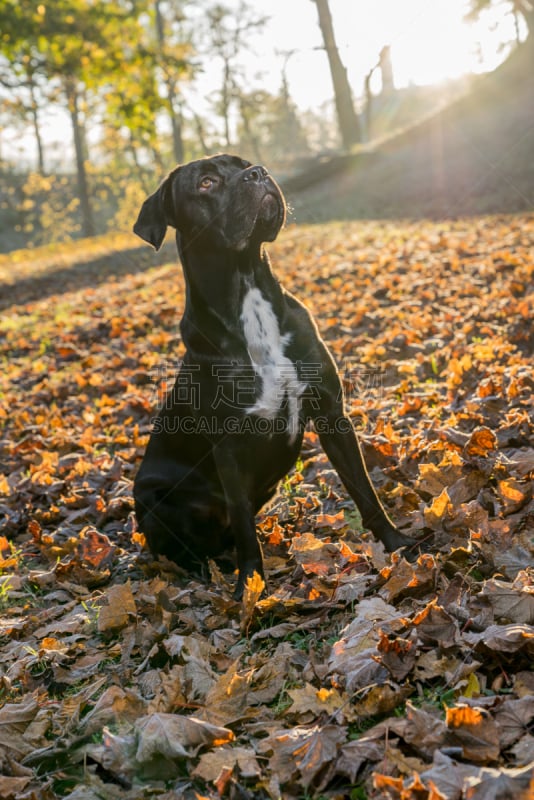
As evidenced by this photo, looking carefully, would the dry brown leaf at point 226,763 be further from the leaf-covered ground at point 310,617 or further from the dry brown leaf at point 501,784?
the dry brown leaf at point 501,784

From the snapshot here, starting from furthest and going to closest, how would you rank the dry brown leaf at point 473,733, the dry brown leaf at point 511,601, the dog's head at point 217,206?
the dog's head at point 217,206, the dry brown leaf at point 511,601, the dry brown leaf at point 473,733

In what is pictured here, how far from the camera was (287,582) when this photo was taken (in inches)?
129

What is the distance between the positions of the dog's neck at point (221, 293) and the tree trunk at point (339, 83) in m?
25.3

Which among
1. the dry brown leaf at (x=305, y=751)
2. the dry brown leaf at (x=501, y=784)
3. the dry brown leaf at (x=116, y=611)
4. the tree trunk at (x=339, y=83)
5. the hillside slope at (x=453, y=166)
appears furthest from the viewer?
the tree trunk at (x=339, y=83)

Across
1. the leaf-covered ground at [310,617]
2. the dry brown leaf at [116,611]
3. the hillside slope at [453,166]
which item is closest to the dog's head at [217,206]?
the leaf-covered ground at [310,617]

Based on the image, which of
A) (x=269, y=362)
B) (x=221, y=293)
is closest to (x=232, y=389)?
(x=269, y=362)

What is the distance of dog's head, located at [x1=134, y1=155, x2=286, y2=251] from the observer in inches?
145

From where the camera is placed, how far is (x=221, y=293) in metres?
3.58

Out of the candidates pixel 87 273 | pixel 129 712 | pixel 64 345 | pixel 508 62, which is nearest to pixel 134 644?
pixel 129 712

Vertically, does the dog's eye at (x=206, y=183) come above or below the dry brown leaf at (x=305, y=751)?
above

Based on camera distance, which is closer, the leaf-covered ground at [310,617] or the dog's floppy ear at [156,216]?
the leaf-covered ground at [310,617]

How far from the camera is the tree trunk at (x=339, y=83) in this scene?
1027 inches

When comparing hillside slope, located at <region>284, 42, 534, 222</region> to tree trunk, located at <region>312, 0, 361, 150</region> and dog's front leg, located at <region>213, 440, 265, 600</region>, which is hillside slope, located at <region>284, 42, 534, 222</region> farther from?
dog's front leg, located at <region>213, 440, 265, 600</region>

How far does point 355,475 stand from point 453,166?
1837cm
